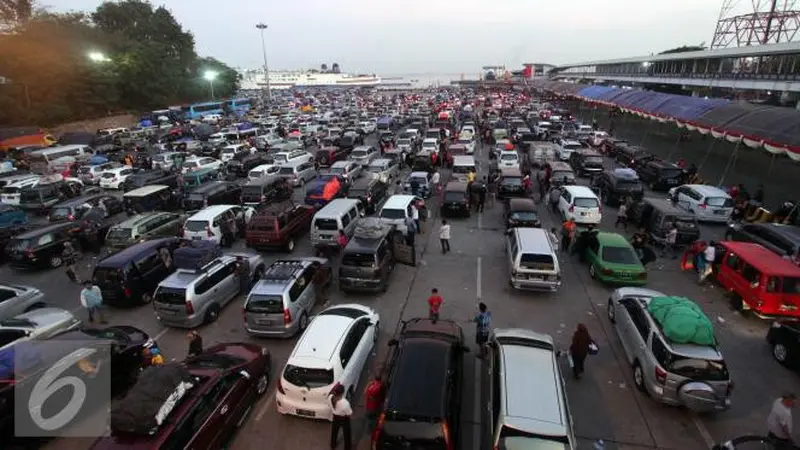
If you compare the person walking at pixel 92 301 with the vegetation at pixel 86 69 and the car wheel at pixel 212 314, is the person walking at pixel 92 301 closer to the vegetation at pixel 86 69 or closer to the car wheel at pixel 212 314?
the car wheel at pixel 212 314

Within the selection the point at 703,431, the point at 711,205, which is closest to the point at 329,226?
the point at 703,431

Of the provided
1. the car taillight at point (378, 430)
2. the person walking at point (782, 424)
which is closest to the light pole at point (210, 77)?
the car taillight at point (378, 430)

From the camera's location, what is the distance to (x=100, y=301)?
39.9ft

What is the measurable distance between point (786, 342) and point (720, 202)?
11.4 m

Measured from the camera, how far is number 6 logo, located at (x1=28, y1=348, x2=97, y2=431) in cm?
805

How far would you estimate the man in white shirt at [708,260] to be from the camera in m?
13.6

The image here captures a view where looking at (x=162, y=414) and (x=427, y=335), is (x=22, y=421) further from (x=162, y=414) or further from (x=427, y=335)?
(x=427, y=335)

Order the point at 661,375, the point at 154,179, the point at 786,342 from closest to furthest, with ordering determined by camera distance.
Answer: the point at 661,375
the point at 786,342
the point at 154,179

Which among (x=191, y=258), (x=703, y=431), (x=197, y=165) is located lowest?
(x=703, y=431)

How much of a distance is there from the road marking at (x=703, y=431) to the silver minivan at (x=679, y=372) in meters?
0.49

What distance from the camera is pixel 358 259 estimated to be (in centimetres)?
1297

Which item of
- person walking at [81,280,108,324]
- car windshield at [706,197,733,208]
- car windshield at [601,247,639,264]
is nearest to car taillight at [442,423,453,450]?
car windshield at [601,247,639,264]

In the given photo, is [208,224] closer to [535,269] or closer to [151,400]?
[151,400]

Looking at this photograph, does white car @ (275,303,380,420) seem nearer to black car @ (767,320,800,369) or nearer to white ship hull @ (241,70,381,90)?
black car @ (767,320,800,369)
